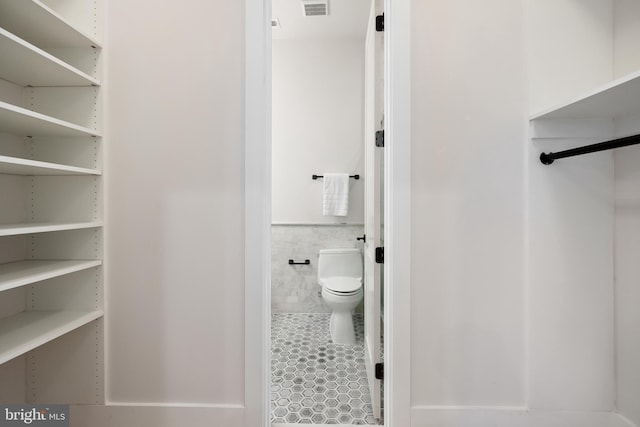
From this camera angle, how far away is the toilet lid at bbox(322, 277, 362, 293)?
2277 millimetres

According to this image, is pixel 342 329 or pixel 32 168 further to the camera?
pixel 342 329

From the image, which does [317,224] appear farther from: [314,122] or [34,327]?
[34,327]

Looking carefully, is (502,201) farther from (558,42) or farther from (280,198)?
(280,198)

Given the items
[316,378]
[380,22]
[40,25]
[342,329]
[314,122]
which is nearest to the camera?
[40,25]

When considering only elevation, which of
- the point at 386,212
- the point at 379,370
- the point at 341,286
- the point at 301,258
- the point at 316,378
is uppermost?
the point at 386,212

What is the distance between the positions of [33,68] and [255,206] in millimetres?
958

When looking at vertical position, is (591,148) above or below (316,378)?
above

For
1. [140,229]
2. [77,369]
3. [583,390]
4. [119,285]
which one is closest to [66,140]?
[140,229]

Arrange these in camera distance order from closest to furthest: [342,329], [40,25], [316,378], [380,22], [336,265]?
[40,25] < [380,22] < [316,378] < [342,329] < [336,265]

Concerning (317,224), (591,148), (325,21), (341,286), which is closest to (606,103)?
(591,148)

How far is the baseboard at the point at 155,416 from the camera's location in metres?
1.25

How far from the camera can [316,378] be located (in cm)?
182

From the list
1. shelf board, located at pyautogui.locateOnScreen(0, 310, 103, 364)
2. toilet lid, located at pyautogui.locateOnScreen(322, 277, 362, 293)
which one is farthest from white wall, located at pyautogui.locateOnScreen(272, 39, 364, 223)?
shelf board, located at pyautogui.locateOnScreen(0, 310, 103, 364)

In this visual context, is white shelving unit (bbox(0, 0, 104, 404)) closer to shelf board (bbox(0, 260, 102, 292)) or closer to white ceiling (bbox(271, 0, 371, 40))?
shelf board (bbox(0, 260, 102, 292))
